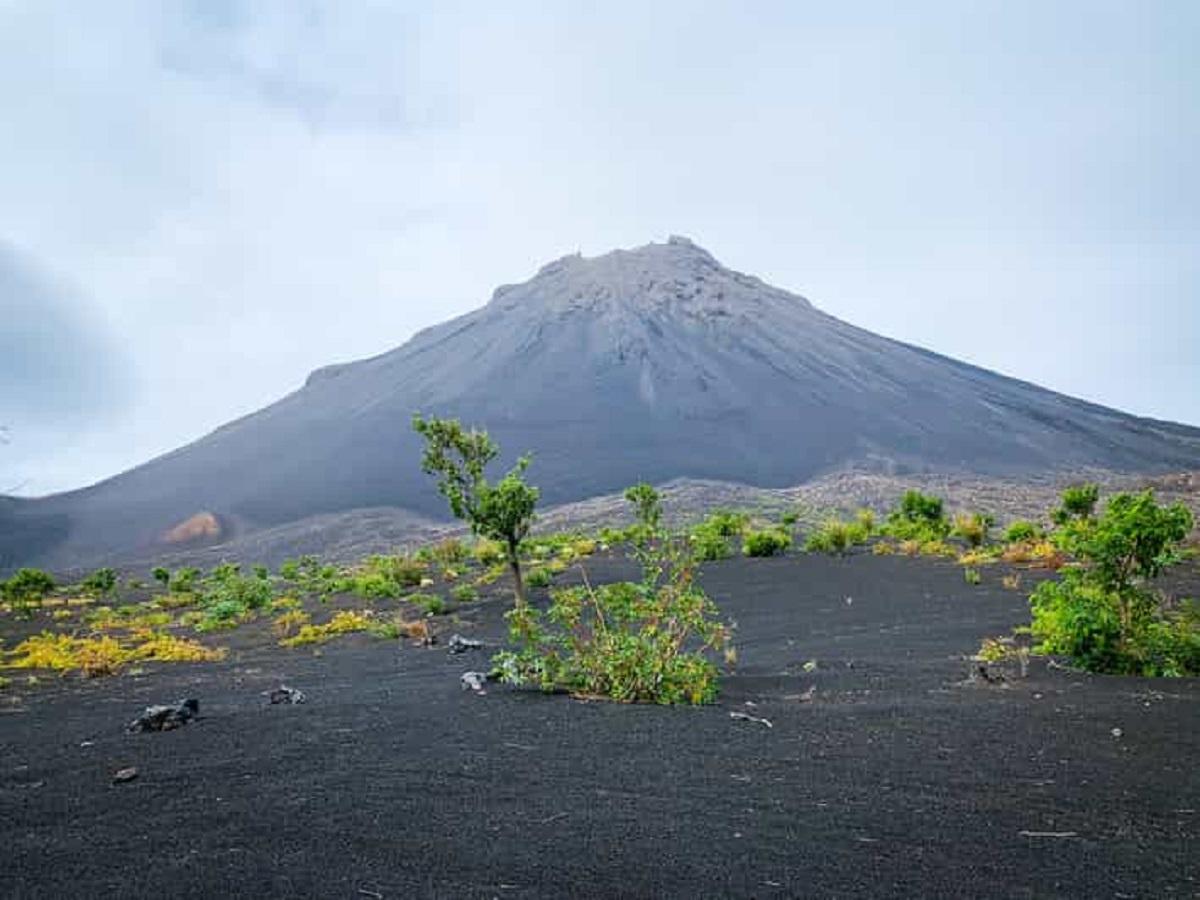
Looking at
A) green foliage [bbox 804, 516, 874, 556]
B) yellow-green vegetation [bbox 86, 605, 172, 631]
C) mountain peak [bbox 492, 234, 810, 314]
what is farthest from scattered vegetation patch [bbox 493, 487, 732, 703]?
mountain peak [bbox 492, 234, 810, 314]

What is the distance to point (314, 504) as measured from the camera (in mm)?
83000

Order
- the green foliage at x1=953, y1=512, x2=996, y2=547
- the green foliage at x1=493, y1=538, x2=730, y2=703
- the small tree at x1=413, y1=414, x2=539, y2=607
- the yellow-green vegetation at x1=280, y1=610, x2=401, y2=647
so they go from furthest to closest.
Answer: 1. the green foliage at x1=953, y1=512, x2=996, y2=547
2. the small tree at x1=413, y1=414, x2=539, y2=607
3. the yellow-green vegetation at x1=280, y1=610, x2=401, y2=647
4. the green foliage at x1=493, y1=538, x2=730, y2=703

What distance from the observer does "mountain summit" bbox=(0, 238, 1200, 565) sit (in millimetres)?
84000

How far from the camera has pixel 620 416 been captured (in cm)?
10000

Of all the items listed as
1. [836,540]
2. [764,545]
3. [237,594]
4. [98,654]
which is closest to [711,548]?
[764,545]

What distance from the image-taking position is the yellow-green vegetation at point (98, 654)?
13273 mm

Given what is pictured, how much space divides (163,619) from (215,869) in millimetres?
20424

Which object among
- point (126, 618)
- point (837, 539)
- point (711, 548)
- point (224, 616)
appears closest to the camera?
point (224, 616)

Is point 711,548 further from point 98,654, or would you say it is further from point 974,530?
point 98,654

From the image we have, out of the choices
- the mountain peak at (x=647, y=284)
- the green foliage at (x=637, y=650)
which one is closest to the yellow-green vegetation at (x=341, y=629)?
the green foliage at (x=637, y=650)

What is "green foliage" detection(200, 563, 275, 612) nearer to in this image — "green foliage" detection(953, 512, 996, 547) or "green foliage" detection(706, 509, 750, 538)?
"green foliage" detection(706, 509, 750, 538)

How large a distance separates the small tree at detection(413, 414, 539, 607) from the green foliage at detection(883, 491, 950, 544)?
1187 cm

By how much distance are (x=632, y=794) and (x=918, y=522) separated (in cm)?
2440

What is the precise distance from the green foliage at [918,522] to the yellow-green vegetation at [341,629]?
48.2 ft
